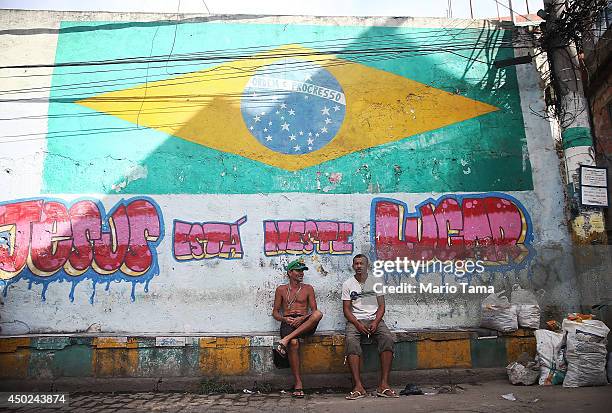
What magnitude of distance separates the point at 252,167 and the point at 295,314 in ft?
7.73

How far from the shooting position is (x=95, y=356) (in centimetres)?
576

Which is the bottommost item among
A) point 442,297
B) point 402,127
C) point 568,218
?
point 442,297

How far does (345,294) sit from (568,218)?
→ 12.2 ft

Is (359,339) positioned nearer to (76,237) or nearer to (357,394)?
(357,394)

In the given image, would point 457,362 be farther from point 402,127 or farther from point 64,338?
point 64,338

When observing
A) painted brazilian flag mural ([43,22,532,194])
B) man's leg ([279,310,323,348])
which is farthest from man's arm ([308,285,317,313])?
painted brazilian flag mural ([43,22,532,194])

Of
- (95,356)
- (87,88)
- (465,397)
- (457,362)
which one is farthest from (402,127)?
(95,356)

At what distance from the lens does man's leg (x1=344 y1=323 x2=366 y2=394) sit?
17.1 ft

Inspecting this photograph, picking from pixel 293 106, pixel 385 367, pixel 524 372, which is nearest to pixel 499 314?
pixel 524 372

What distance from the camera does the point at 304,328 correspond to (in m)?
5.53

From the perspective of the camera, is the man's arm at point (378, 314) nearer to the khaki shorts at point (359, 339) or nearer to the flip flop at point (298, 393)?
the khaki shorts at point (359, 339)

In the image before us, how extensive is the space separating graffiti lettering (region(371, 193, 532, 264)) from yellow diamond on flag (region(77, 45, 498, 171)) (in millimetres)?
1243

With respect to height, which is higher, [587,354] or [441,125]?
[441,125]

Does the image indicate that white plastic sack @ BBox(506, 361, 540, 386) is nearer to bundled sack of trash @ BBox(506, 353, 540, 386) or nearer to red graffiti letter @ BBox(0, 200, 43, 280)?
bundled sack of trash @ BBox(506, 353, 540, 386)
